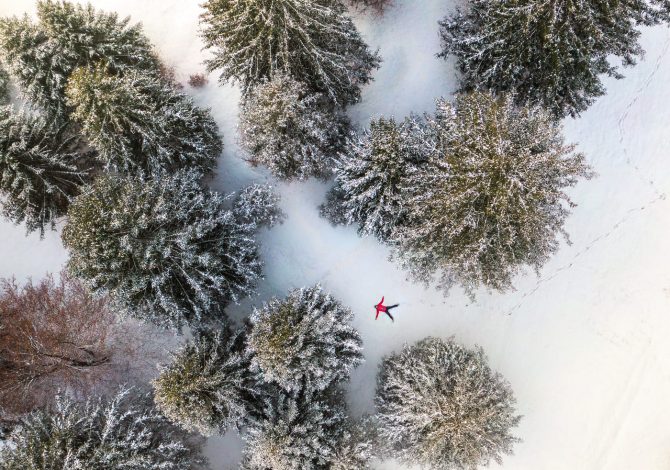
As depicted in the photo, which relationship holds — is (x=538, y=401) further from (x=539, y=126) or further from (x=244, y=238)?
(x=244, y=238)

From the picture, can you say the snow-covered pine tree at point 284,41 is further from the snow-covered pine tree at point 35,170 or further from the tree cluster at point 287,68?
the snow-covered pine tree at point 35,170

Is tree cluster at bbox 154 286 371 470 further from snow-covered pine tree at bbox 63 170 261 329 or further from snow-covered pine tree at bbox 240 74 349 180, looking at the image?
snow-covered pine tree at bbox 240 74 349 180

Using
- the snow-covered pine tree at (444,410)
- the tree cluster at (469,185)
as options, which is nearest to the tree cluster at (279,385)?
the snow-covered pine tree at (444,410)

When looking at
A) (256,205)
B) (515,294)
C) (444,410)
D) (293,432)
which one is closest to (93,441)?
(293,432)

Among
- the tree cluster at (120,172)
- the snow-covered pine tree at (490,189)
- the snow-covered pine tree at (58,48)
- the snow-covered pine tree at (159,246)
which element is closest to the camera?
the snow-covered pine tree at (490,189)

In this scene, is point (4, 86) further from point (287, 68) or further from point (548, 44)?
point (548, 44)

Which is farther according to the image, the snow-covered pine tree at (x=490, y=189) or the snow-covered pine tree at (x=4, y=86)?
the snow-covered pine tree at (x=4, y=86)

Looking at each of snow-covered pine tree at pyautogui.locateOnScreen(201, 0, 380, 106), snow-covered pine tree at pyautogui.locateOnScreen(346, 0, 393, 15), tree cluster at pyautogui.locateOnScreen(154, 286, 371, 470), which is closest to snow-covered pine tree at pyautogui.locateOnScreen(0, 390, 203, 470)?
tree cluster at pyautogui.locateOnScreen(154, 286, 371, 470)

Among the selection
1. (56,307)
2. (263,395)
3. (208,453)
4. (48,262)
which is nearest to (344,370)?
(263,395)
